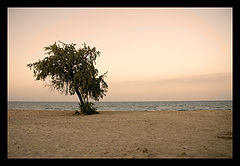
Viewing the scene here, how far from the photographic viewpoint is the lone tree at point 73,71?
19641mm

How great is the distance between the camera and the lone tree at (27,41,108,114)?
19.6 m

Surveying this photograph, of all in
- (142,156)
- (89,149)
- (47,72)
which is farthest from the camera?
(47,72)

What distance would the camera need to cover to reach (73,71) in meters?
20.8
